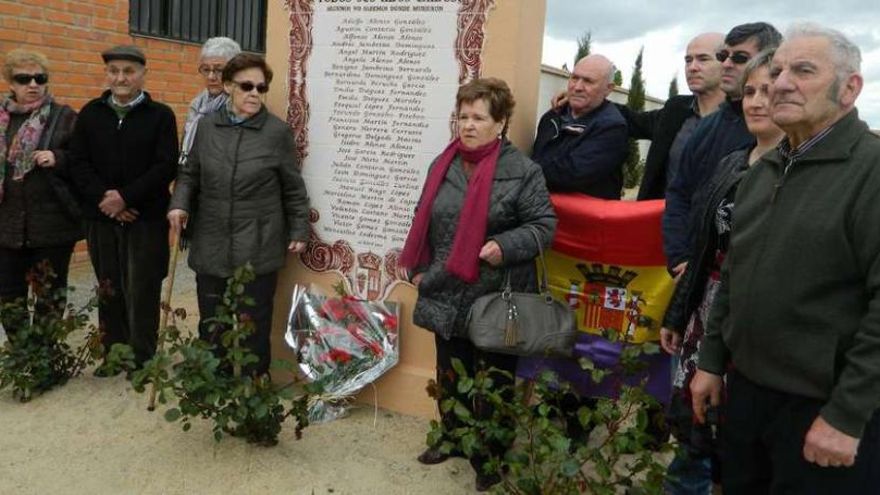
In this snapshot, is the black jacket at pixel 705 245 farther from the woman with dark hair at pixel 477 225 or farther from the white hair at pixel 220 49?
the white hair at pixel 220 49

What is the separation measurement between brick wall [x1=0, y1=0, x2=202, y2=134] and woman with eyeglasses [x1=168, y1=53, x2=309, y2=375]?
Result: 2923 mm

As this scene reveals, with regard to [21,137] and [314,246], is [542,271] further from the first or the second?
[21,137]

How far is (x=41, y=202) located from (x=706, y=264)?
11.4 ft

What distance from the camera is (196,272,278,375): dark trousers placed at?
3865 mm

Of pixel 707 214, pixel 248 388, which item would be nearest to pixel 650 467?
pixel 707 214

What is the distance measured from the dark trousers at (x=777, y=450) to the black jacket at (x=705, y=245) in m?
0.47

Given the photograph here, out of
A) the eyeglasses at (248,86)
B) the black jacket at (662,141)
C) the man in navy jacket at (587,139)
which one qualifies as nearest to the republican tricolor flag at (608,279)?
the man in navy jacket at (587,139)

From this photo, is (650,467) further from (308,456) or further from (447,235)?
(308,456)

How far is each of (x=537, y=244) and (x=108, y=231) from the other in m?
2.48

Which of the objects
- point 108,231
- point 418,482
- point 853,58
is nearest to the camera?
point 853,58

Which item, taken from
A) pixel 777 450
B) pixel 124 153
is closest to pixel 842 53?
pixel 777 450

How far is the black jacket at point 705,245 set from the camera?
251 cm

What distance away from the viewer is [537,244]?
9.93 ft

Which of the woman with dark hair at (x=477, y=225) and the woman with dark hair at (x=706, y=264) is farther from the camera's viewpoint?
the woman with dark hair at (x=477, y=225)
